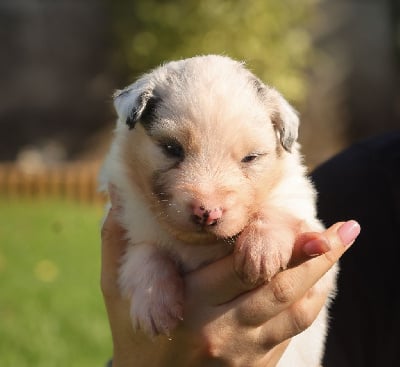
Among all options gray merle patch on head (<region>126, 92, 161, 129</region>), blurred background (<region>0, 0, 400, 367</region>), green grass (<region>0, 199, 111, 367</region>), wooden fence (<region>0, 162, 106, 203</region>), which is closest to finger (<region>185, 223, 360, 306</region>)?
gray merle patch on head (<region>126, 92, 161, 129</region>)

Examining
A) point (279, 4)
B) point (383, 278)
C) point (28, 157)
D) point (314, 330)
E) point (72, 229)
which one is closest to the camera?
point (314, 330)

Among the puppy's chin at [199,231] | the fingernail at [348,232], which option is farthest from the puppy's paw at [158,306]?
the fingernail at [348,232]

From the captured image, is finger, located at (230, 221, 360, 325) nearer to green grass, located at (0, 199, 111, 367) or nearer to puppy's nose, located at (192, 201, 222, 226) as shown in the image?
puppy's nose, located at (192, 201, 222, 226)

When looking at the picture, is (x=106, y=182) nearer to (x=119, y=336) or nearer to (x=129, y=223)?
(x=129, y=223)

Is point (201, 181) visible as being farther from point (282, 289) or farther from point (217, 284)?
point (282, 289)

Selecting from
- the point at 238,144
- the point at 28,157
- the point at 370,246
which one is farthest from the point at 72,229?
the point at 238,144

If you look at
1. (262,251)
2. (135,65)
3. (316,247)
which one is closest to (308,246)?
(316,247)
